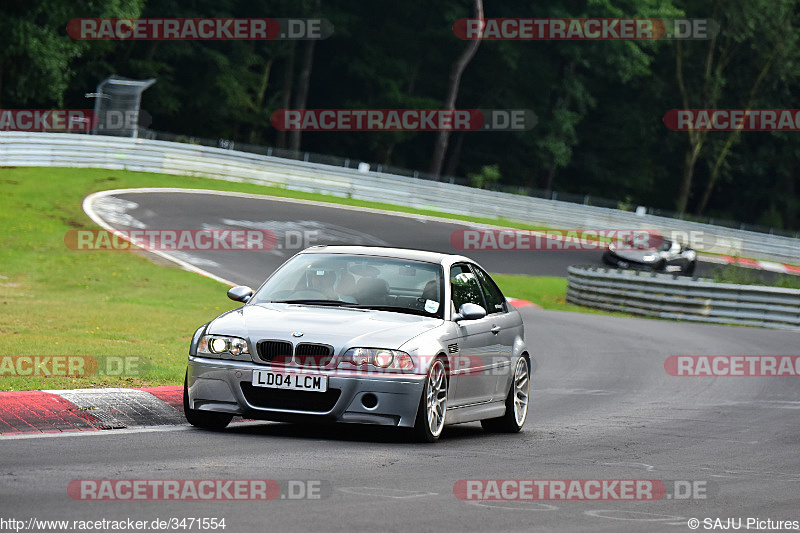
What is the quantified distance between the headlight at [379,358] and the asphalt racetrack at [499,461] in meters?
0.59

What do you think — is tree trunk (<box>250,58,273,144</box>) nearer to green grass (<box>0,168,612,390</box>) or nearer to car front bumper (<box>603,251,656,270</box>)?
green grass (<box>0,168,612,390</box>)

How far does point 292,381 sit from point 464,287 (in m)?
2.17

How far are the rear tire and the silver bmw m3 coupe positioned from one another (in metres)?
0.01

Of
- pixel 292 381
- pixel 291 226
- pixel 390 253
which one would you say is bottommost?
pixel 291 226

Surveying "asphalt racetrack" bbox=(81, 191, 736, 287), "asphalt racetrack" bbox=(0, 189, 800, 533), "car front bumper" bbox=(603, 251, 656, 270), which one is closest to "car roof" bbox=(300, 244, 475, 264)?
"asphalt racetrack" bbox=(0, 189, 800, 533)

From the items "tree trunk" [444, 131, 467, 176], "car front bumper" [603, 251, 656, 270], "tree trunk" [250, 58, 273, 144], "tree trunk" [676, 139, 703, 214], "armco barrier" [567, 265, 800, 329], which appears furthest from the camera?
"tree trunk" [444, 131, 467, 176]

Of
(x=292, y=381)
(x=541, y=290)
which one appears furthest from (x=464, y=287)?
(x=541, y=290)

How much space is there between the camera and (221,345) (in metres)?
9.16

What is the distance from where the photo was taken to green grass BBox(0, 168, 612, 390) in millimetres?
13961

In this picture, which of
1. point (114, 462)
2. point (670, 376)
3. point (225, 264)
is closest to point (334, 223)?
point (225, 264)

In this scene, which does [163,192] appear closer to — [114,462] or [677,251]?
[677,251]

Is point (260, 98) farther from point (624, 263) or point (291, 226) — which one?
point (624, 263)

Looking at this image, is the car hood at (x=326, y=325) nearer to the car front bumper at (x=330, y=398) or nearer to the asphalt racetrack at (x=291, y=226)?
the car front bumper at (x=330, y=398)

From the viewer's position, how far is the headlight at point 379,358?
8938 mm
